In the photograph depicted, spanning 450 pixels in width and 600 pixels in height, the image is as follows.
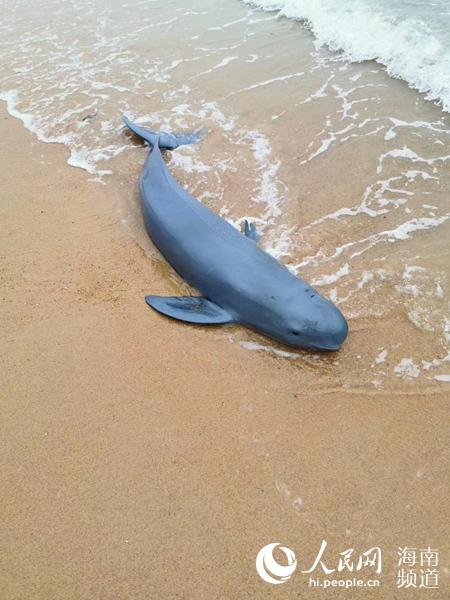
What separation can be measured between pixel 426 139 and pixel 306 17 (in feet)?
17.5

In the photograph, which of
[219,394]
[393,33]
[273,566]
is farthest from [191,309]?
[393,33]

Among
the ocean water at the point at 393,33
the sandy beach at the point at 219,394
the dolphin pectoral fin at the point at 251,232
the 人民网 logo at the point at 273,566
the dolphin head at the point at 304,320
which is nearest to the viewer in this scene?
the 人民网 logo at the point at 273,566

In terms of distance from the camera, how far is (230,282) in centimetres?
415

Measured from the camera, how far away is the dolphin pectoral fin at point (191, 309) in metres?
4.13

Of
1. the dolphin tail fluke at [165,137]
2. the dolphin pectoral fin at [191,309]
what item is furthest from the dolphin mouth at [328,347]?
→ the dolphin tail fluke at [165,137]

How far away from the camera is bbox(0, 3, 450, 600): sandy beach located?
289 centimetres

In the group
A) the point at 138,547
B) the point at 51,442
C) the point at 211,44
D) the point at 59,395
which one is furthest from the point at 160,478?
the point at 211,44

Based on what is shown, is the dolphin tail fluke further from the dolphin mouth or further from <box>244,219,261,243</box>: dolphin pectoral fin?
the dolphin mouth

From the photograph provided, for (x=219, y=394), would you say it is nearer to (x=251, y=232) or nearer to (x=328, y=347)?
(x=328, y=347)

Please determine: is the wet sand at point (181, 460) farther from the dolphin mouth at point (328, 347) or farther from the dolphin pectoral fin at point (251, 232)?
the dolphin pectoral fin at point (251, 232)

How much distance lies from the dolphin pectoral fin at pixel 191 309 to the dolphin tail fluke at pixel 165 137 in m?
2.75

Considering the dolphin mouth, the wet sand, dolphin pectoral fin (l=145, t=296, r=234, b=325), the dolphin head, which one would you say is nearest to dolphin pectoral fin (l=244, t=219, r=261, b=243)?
dolphin pectoral fin (l=145, t=296, r=234, b=325)

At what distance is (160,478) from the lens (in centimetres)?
322

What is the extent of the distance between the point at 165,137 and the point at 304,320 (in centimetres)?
380
